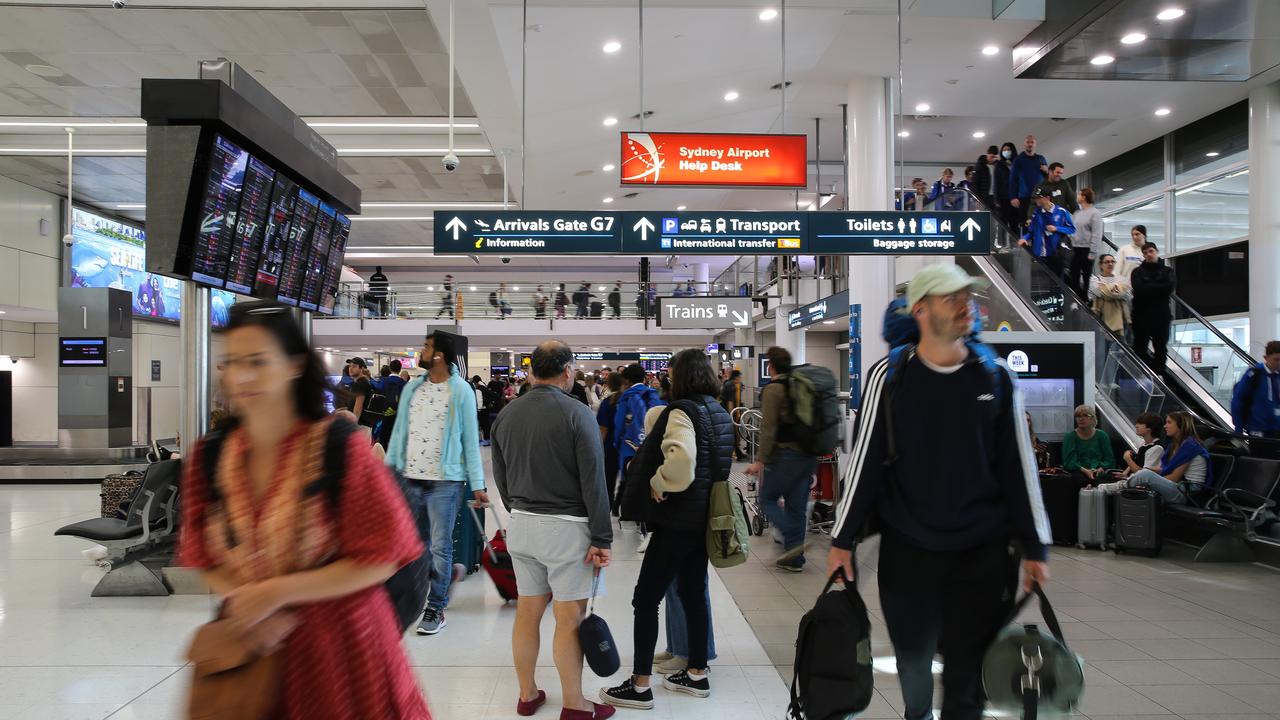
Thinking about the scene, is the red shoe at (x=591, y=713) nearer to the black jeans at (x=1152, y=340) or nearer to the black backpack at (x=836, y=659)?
the black backpack at (x=836, y=659)

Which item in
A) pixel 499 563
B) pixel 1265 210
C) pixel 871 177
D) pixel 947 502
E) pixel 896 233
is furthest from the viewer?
pixel 1265 210

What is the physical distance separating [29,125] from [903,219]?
13529 millimetres

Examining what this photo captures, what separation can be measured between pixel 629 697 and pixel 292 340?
2.80 m

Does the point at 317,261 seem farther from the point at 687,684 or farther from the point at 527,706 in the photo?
the point at 687,684

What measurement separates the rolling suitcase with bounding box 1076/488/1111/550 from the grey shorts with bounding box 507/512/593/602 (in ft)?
20.5

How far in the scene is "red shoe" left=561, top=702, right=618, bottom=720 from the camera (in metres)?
3.49

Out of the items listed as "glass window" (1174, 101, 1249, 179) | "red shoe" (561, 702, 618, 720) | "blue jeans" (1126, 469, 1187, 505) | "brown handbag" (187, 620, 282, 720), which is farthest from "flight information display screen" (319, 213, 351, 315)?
"glass window" (1174, 101, 1249, 179)

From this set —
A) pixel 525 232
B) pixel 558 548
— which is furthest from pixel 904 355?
pixel 525 232

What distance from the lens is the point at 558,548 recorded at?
344 centimetres

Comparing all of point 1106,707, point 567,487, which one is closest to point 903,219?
point 1106,707

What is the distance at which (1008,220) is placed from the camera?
12.5 meters

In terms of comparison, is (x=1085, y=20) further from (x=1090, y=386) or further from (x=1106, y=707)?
(x=1106, y=707)

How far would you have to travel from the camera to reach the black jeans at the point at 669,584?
3.79m

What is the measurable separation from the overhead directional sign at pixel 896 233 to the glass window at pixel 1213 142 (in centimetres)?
816
